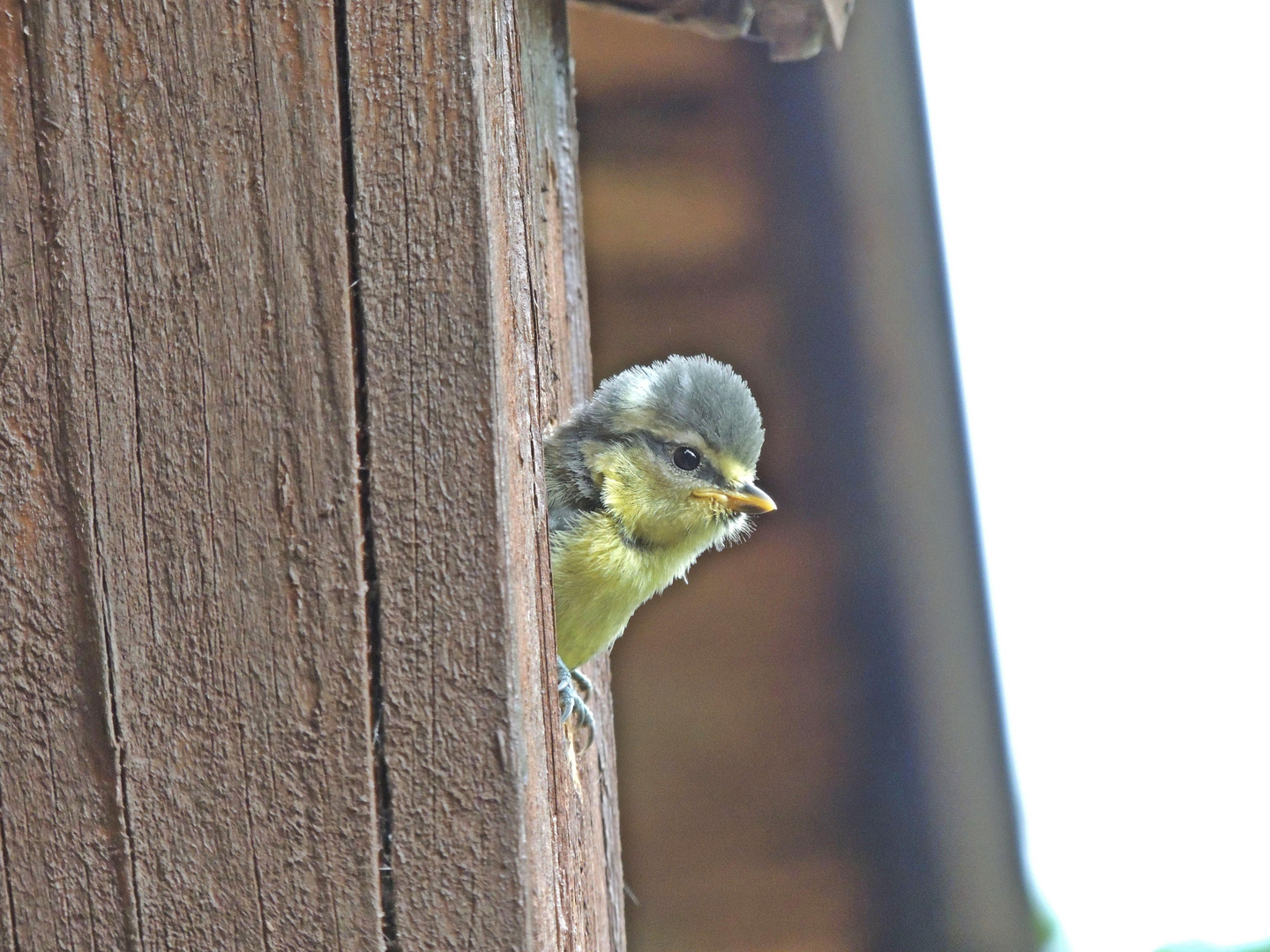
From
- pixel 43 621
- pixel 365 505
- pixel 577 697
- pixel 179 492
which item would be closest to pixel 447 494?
pixel 365 505

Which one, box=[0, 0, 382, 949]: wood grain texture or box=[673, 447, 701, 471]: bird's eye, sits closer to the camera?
box=[0, 0, 382, 949]: wood grain texture

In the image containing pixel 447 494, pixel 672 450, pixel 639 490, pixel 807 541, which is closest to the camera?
pixel 447 494

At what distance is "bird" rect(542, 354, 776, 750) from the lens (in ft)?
7.70

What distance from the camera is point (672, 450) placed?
8.89 feet

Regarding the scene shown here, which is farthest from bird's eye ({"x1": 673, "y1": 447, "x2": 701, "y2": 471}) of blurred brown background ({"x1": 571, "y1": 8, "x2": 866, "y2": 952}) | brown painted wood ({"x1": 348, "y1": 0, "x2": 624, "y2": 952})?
brown painted wood ({"x1": 348, "y1": 0, "x2": 624, "y2": 952})

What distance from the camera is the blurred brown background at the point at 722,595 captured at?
3412 mm

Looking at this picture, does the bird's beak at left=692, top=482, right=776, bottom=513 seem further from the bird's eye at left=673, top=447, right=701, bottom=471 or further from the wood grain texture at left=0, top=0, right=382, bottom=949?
the wood grain texture at left=0, top=0, right=382, bottom=949

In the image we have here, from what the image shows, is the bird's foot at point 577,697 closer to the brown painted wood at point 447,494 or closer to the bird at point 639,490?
the bird at point 639,490

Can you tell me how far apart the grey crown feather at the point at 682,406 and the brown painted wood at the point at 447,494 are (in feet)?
4.13

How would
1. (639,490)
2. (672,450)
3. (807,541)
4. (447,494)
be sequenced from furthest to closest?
(807,541) → (672,450) → (639,490) → (447,494)

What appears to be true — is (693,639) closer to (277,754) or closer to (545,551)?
(545,551)

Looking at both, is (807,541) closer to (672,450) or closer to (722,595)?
(722,595)

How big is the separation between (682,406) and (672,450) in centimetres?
9

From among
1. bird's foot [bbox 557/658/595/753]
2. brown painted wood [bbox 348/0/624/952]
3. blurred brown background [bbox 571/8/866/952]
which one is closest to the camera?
brown painted wood [bbox 348/0/624/952]
